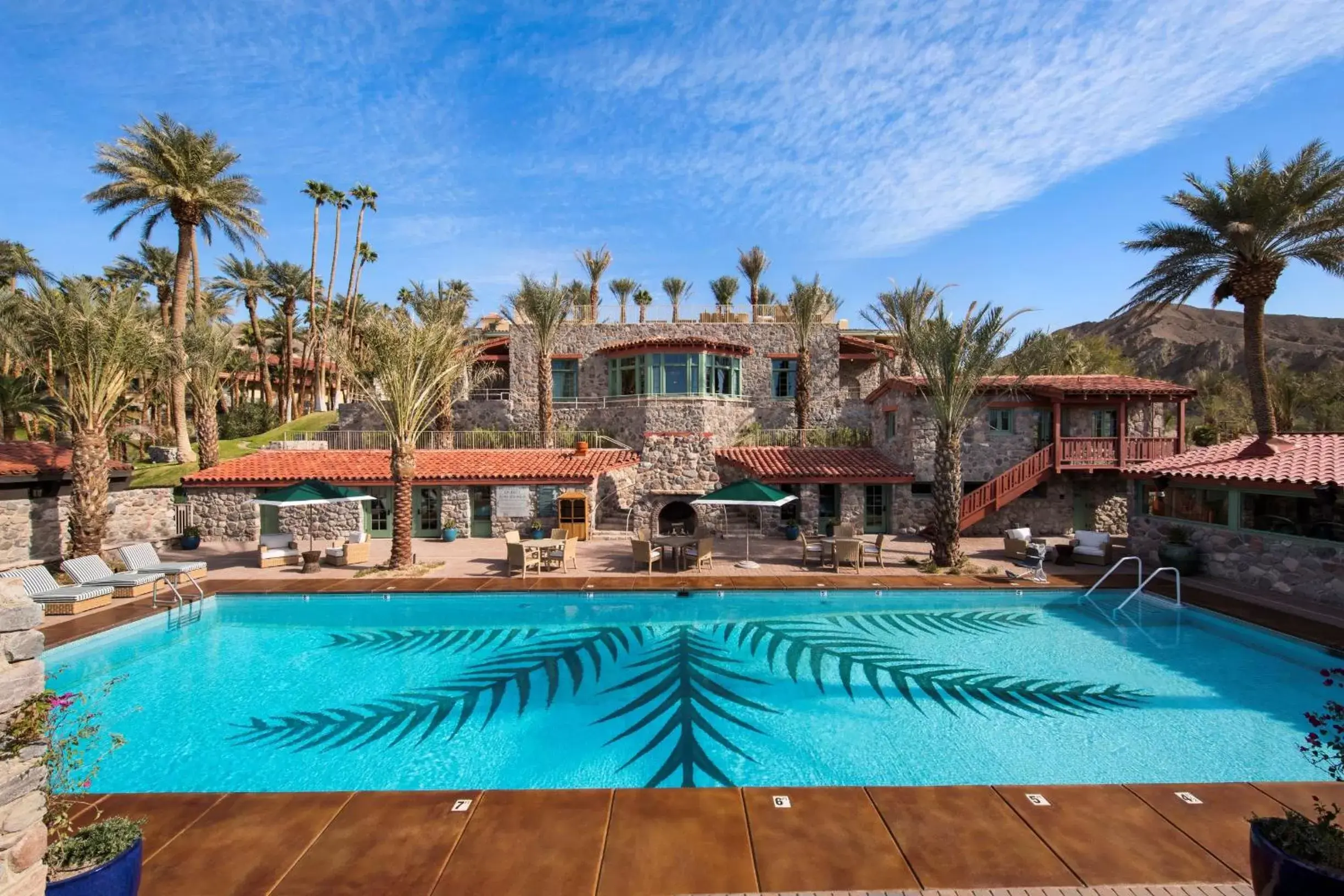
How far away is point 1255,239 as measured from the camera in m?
19.5

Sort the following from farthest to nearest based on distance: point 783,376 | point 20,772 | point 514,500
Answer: point 783,376 → point 514,500 → point 20,772

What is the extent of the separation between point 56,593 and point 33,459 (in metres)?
8.47

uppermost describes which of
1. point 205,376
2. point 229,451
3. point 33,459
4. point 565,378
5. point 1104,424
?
point 565,378

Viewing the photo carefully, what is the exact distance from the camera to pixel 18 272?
35375 millimetres

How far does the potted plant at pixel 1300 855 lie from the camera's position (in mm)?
3842

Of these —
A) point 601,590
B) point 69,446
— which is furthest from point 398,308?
point 69,446

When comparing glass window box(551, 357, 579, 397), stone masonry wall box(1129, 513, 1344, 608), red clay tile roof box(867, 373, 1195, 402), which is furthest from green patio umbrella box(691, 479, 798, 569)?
glass window box(551, 357, 579, 397)

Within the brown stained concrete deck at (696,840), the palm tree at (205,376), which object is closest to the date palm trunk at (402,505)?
the brown stained concrete deck at (696,840)

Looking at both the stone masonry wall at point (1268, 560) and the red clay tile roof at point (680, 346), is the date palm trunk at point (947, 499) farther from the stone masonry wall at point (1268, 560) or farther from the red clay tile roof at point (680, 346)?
the red clay tile roof at point (680, 346)

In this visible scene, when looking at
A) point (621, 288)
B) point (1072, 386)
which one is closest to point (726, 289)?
point (621, 288)

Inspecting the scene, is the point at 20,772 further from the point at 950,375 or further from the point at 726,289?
the point at 726,289

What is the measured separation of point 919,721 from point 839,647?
9.82ft

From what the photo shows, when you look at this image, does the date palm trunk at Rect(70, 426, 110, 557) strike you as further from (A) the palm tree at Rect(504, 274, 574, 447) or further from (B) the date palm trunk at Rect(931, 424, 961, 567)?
(B) the date palm trunk at Rect(931, 424, 961, 567)

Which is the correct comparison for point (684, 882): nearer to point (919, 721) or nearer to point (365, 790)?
point (365, 790)
